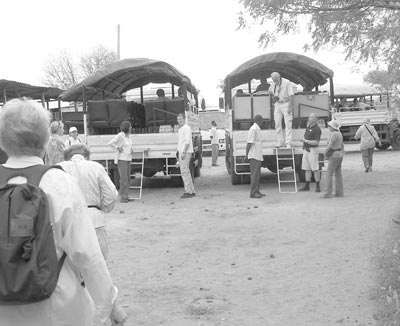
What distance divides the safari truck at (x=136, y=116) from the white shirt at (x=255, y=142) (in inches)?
87.6

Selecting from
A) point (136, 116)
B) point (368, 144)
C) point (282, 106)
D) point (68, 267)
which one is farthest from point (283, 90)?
point (68, 267)

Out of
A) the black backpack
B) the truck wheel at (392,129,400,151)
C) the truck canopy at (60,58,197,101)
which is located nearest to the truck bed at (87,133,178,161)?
the truck canopy at (60,58,197,101)

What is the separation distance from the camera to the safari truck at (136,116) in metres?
14.4

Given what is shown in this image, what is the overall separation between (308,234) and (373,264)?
7.46 feet

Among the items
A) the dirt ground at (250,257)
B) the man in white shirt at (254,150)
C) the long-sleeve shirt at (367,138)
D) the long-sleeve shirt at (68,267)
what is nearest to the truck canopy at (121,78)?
the man in white shirt at (254,150)

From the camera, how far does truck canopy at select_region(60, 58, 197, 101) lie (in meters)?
14.7

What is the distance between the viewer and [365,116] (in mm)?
25938

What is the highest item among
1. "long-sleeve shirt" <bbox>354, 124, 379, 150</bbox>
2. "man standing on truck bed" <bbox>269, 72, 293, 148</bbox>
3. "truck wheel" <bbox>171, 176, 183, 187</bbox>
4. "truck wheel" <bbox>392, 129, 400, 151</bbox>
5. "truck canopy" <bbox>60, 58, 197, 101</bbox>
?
"truck canopy" <bbox>60, 58, 197, 101</bbox>

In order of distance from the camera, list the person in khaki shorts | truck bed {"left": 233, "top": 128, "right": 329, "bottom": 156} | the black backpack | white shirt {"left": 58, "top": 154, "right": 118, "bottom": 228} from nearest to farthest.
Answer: the black backpack < white shirt {"left": 58, "top": 154, "right": 118, "bottom": 228} < the person in khaki shorts < truck bed {"left": 233, "top": 128, "right": 329, "bottom": 156}

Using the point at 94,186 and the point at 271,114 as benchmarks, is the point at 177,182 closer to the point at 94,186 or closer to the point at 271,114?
the point at 271,114

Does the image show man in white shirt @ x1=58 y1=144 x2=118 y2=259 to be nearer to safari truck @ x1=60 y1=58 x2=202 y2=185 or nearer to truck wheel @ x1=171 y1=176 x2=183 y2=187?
safari truck @ x1=60 y1=58 x2=202 y2=185

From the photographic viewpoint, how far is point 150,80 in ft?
58.6

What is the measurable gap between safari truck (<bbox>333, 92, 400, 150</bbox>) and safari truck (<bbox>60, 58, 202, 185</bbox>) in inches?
445

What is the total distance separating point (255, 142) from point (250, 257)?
572cm
